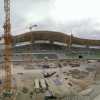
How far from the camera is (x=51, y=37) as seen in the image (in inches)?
4279

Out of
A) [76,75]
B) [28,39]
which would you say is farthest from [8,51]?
[28,39]

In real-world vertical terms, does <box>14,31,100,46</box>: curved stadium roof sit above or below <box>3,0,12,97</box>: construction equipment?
below

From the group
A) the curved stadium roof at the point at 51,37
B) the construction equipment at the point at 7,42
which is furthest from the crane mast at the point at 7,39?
the curved stadium roof at the point at 51,37

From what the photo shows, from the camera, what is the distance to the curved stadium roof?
10481 cm

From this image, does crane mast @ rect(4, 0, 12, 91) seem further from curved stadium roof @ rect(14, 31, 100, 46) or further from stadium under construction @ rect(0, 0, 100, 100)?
curved stadium roof @ rect(14, 31, 100, 46)

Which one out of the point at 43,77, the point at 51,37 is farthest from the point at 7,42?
the point at 51,37

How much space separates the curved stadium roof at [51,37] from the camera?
105 meters

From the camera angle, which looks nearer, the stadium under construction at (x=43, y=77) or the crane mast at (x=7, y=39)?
the stadium under construction at (x=43, y=77)

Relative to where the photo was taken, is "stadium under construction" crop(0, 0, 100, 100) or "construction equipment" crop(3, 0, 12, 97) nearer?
"stadium under construction" crop(0, 0, 100, 100)

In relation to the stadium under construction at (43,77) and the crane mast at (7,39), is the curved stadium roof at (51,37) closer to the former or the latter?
the stadium under construction at (43,77)

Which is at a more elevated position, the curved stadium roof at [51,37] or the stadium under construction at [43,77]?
the stadium under construction at [43,77]

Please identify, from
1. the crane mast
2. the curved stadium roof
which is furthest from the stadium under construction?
the curved stadium roof

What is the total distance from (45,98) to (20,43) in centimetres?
7790

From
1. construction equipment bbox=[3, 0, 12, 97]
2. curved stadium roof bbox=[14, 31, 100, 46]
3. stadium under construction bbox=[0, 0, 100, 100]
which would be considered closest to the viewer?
stadium under construction bbox=[0, 0, 100, 100]
